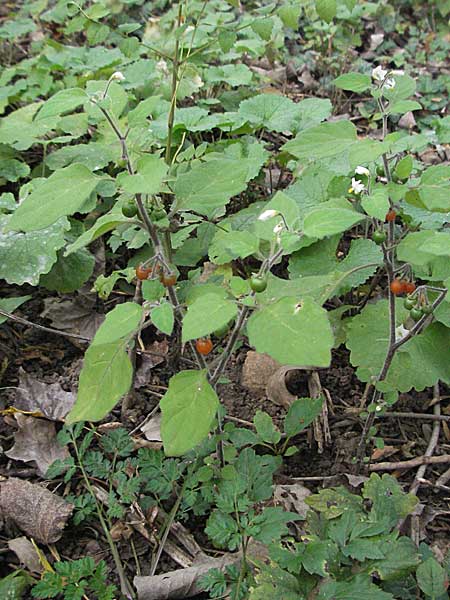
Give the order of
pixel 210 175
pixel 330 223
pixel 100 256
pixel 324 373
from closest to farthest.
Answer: pixel 330 223 → pixel 210 175 → pixel 324 373 → pixel 100 256

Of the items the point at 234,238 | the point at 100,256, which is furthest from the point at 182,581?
the point at 100,256

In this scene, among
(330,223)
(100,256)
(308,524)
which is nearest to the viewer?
(330,223)

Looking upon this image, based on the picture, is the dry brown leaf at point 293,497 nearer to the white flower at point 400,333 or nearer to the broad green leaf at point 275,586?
the broad green leaf at point 275,586

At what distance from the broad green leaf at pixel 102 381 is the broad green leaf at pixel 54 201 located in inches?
12.5

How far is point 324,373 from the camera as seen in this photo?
229 centimetres

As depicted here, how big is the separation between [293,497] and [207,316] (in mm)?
914

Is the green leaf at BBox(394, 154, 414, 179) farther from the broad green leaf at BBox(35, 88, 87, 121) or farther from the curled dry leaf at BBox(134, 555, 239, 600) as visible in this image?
the curled dry leaf at BBox(134, 555, 239, 600)

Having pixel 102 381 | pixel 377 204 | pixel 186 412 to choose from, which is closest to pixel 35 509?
pixel 102 381

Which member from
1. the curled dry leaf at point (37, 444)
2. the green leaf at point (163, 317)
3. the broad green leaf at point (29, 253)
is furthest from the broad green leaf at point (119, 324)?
the broad green leaf at point (29, 253)

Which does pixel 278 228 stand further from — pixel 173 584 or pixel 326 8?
pixel 326 8

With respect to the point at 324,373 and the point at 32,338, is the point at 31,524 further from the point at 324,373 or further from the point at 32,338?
the point at 324,373

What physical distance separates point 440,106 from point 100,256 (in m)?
2.54

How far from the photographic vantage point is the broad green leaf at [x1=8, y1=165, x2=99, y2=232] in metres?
1.38

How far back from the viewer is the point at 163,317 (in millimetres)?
1367
